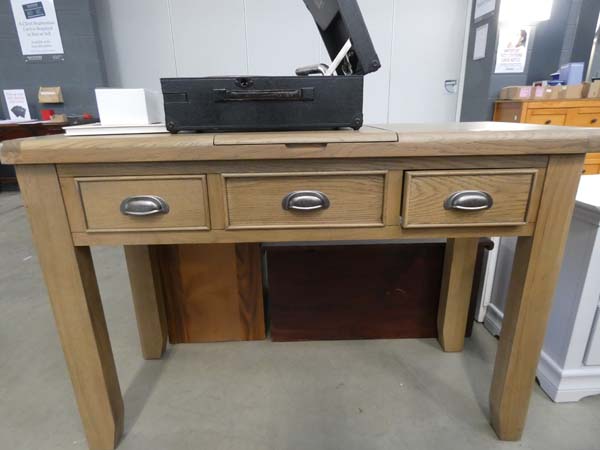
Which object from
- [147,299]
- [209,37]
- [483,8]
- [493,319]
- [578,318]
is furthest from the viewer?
[209,37]

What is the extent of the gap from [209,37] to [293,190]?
3065mm

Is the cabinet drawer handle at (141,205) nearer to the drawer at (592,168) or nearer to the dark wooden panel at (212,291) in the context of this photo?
the dark wooden panel at (212,291)

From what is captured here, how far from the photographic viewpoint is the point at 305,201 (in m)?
0.71

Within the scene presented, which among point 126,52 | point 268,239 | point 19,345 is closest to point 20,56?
point 126,52

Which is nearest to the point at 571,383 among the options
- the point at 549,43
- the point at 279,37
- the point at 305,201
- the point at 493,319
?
the point at 493,319

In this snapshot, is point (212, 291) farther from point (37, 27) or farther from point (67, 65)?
point (37, 27)

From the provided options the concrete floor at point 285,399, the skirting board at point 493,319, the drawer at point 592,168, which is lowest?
the concrete floor at point 285,399

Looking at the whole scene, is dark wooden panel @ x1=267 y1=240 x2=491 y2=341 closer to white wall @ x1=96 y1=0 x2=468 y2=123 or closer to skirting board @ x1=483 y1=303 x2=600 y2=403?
skirting board @ x1=483 y1=303 x2=600 y2=403

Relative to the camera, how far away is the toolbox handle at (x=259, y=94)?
2.42 ft

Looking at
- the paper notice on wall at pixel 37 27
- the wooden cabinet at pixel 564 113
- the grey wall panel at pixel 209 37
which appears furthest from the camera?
the paper notice on wall at pixel 37 27

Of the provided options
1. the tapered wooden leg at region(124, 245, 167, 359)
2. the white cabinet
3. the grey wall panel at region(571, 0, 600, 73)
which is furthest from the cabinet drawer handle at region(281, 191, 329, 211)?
the grey wall panel at region(571, 0, 600, 73)

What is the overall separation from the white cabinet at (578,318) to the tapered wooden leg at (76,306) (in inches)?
50.7

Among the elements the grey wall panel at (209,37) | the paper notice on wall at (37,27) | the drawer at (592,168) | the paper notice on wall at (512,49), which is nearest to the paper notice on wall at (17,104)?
the paper notice on wall at (37,27)

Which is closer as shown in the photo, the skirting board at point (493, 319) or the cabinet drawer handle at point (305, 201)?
the cabinet drawer handle at point (305, 201)
